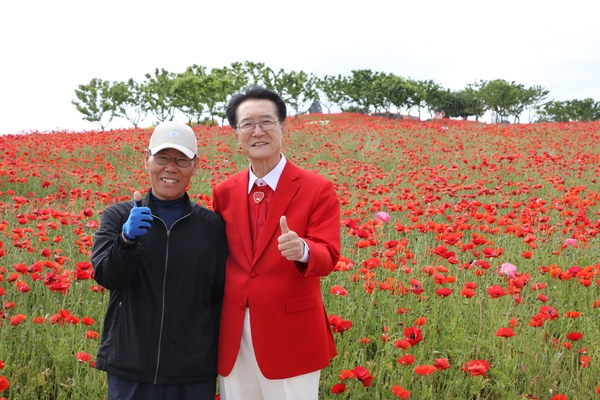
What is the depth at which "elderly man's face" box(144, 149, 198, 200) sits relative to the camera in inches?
87.1

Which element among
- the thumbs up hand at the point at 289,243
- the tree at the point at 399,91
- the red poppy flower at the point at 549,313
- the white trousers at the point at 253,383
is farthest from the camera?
the tree at the point at 399,91

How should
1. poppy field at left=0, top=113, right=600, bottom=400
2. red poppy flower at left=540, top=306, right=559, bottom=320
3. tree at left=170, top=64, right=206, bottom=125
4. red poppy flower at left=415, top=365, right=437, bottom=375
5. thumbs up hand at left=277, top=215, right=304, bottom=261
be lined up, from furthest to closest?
tree at left=170, top=64, right=206, bottom=125, red poppy flower at left=540, top=306, right=559, bottom=320, poppy field at left=0, top=113, right=600, bottom=400, red poppy flower at left=415, top=365, right=437, bottom=375, thumbs up hand at left=277, top=215, right=304, bottom=261

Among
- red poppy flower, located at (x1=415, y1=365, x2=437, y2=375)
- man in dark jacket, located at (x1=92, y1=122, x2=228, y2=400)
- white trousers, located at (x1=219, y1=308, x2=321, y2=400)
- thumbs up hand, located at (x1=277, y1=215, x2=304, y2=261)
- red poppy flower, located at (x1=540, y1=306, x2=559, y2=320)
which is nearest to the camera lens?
thumbs up hand, located at (x1=277, y1=215, x2=304, y2=261)

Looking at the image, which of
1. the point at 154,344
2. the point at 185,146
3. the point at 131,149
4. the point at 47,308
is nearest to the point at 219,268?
the point at 154,344

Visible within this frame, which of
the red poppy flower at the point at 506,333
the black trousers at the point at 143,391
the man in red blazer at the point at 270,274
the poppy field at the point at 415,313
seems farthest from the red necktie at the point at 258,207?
the red poppy flower at the point at 506,333

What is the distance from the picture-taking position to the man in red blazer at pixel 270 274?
2176 mm

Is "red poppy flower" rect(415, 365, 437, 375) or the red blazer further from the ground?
the red blazer

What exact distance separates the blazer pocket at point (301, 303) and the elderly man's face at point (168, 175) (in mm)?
665

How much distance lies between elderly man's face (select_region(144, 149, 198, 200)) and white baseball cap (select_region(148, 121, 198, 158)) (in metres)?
0.04

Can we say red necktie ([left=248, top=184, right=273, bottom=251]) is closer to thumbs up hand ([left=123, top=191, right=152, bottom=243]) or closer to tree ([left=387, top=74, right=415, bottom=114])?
thumbs up hand ([left=123, top=191, right=152, bottom=243])

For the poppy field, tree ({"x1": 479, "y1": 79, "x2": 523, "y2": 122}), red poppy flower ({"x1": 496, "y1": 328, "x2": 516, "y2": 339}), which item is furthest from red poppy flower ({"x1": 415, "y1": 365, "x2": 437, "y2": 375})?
tree ({"x1": 479, "y1": 79, "x2": 523, "y2": 122})

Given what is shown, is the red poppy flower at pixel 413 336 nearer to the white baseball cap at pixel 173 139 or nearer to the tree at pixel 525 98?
the white baseball cap at pixel 173 139

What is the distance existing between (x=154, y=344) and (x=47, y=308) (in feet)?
6.09

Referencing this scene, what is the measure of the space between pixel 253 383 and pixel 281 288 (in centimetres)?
47
